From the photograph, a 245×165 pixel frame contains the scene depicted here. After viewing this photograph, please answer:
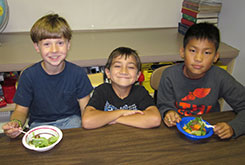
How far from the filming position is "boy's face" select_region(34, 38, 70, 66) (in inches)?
42.2

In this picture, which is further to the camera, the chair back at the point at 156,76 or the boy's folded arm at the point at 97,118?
the chair back at the point at 156,76

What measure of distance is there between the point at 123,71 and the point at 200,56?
43 centimetres

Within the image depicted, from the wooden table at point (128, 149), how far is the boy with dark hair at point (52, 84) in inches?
15.3

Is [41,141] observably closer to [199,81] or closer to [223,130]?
[223,130]

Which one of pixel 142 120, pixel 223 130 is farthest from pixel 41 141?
pixel 223 130

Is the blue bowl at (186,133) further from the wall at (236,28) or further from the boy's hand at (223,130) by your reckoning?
the wall at (236,28)

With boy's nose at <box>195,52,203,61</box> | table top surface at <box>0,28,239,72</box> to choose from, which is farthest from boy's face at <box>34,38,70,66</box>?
boy's nose at <box>195,52,203,61</box>

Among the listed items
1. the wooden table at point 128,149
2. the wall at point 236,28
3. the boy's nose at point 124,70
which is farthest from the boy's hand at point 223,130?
the wall at point 236,28

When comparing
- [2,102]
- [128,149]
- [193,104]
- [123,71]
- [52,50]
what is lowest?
[2,102]

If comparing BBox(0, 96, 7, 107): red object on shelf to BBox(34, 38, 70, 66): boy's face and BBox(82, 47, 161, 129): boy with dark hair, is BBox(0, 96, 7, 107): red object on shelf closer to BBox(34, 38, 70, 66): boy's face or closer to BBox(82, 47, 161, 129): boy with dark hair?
BBox(34, 38, 70, 66): boy's face

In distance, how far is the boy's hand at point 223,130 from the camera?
2.70ft

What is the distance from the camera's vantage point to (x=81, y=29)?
221cm

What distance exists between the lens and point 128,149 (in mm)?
756

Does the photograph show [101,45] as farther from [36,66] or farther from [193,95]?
[193,95]
